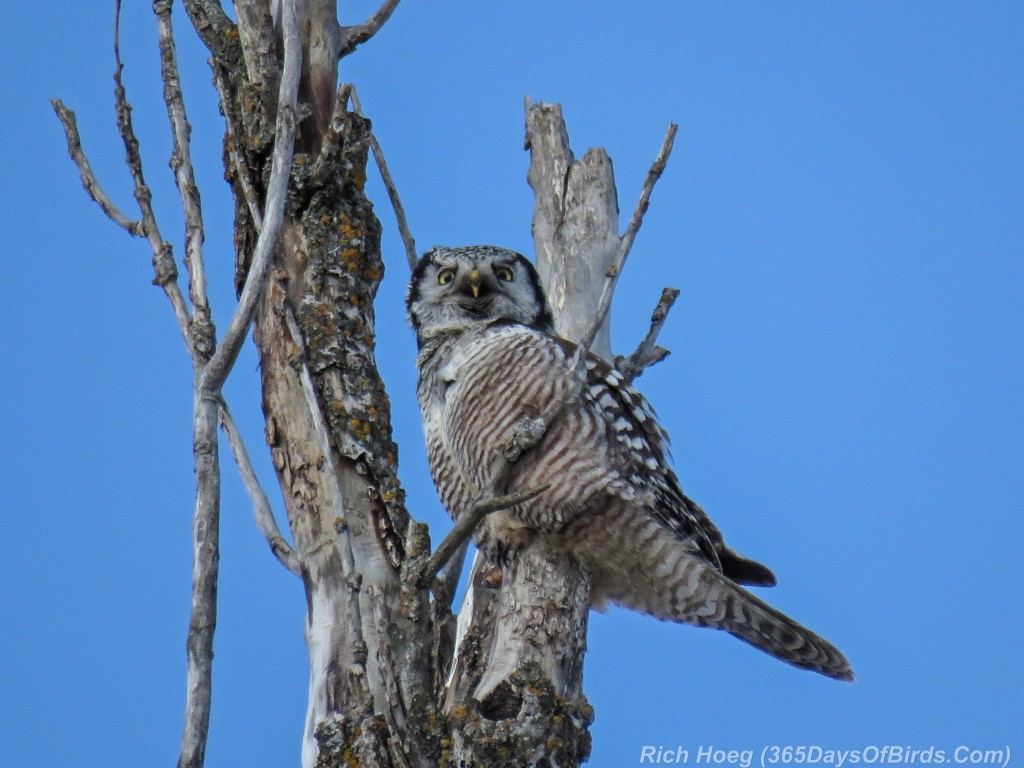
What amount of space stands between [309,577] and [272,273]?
0.87 m

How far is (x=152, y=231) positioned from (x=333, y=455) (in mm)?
735

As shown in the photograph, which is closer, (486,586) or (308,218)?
(308,218)

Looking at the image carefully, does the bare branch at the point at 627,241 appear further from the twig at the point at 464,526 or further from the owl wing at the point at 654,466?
the owl wing at the point at 654,466

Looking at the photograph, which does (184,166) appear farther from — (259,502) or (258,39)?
(258,39)

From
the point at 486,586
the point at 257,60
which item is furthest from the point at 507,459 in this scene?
the point at 257,60

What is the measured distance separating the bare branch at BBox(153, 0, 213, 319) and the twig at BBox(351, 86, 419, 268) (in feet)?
2.43

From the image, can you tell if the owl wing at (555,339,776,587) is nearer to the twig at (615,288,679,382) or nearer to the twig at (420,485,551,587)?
the twig at (615,288,679,382)

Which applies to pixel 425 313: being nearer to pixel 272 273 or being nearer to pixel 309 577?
pixel 272 273

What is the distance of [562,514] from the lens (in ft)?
12.4

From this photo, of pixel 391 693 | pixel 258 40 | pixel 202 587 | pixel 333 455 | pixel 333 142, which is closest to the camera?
pixel 202 587

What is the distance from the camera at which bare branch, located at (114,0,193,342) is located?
2566 mm

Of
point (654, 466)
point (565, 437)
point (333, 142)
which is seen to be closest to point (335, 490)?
point (333, 142)

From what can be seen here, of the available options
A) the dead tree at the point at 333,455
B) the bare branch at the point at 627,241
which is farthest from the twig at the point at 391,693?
the bare branch at the point at 627,241

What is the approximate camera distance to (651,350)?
4.52m
